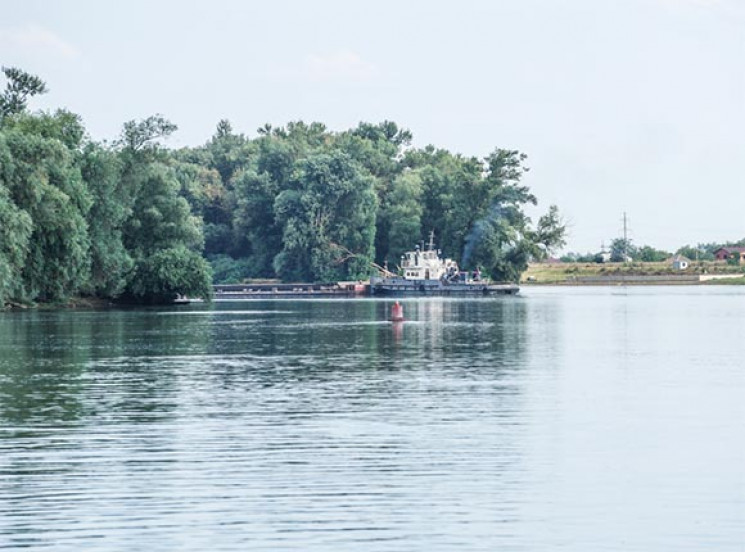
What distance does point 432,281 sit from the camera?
6880 inches

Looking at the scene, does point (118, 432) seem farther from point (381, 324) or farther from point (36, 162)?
point (36, 162)

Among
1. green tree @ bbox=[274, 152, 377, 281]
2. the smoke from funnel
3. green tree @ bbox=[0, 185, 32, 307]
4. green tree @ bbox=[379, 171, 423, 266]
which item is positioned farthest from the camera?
green tree @ bbox=[379, 171, 423, 266]

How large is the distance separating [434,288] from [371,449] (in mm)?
146706

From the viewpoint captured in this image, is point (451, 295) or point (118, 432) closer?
point (118, 432)

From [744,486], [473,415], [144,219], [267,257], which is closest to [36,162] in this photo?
[144,219]

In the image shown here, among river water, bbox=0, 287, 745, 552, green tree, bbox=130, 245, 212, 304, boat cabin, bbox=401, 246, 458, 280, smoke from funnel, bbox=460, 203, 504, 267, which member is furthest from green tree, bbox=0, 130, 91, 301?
smoke from funnel, bbox=460, 203, 504, 267

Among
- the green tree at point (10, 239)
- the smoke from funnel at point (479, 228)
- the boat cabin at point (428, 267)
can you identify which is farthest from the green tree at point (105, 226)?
the smoke from funnel at point (479, 228)

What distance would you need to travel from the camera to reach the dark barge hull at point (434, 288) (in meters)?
169

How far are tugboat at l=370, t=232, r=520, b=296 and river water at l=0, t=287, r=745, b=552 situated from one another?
112 meters

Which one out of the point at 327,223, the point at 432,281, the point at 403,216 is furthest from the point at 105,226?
the point at 403,216

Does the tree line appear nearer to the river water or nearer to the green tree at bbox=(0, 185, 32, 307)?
the green tree at bbox=(0, 185, 32, 307)

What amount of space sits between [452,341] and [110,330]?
746 inches

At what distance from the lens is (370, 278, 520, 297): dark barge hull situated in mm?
169000

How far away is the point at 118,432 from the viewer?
30047 mm
